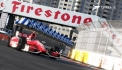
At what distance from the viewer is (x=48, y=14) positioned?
141 ft

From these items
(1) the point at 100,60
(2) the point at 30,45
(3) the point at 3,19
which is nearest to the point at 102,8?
(3) the point at 3,19

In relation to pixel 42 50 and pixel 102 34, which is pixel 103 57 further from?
pixel 42 50

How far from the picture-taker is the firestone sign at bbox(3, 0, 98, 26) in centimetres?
4206

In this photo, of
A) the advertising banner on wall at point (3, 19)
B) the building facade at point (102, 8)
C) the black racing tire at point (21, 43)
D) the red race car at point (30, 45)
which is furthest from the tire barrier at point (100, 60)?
the building facade at point (102, 8)

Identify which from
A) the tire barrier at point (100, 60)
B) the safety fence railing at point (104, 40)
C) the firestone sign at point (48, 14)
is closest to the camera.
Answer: the tire barrier at point (100, 60)

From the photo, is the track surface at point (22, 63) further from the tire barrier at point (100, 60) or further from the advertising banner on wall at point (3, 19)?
the advertising banner on wall at point (3, 19)

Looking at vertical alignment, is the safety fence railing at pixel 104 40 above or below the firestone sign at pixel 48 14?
below

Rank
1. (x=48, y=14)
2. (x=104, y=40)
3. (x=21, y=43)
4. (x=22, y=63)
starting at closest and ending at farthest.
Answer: (x=22, y=63) < (x=21, y=43) < (x=104, y=40) < (x=48, y=14)

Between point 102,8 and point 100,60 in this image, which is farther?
point 102,8

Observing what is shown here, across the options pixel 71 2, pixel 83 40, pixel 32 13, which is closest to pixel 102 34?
pixel 83 40

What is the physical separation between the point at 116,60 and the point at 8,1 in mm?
30522

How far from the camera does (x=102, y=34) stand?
2102 centimetres

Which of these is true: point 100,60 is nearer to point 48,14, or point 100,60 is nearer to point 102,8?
point 48,14

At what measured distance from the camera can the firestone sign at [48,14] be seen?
4206cm
